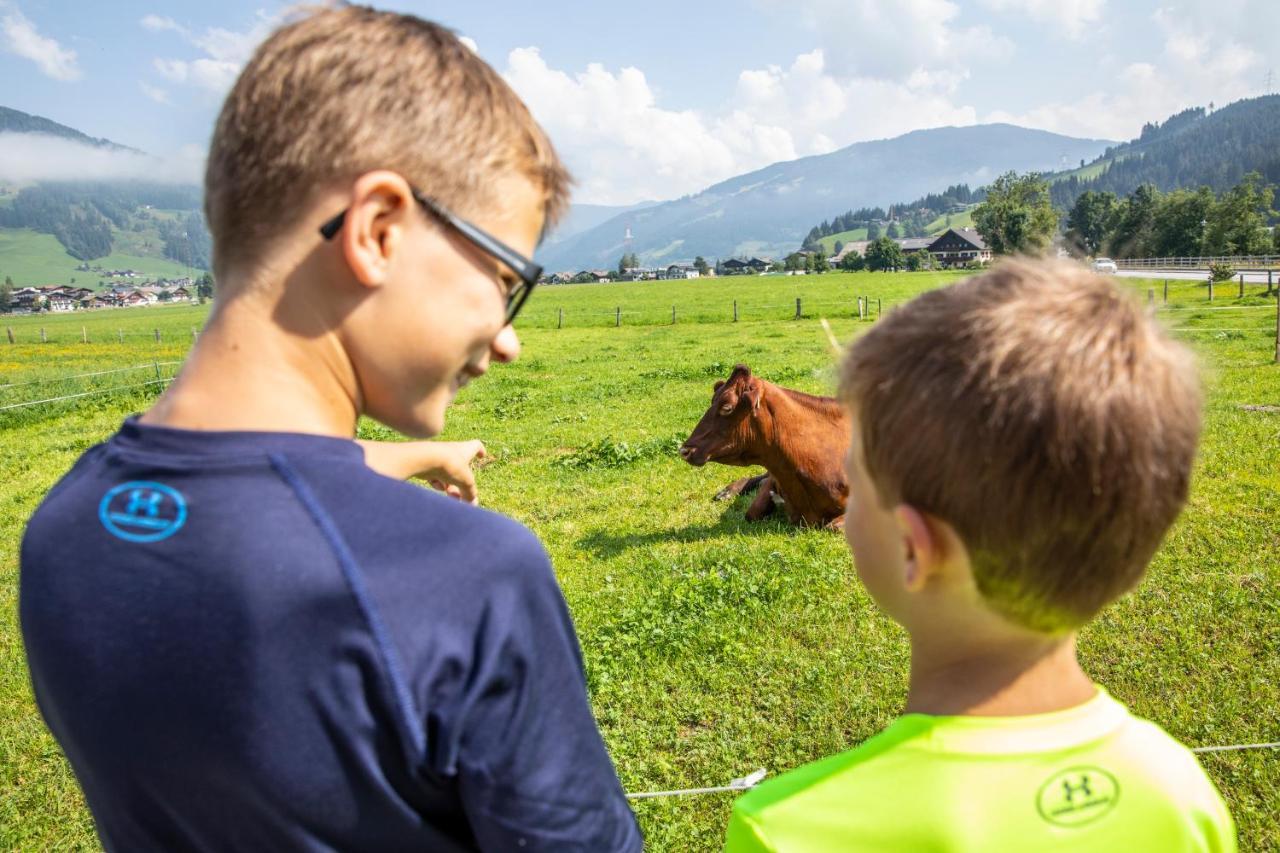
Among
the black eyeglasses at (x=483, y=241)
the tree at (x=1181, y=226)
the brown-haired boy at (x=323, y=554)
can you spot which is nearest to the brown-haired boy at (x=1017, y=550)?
the brown-haired boy at (x=323, y=554)

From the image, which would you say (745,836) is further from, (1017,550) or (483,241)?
(483,241)

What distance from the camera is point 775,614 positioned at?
5.71 metres

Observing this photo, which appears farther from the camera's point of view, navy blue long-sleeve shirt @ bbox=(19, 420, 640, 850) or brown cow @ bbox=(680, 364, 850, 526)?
brown cow @ bbox=(680, 364, 850, 526)

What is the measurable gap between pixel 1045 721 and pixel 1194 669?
4588 millimetres

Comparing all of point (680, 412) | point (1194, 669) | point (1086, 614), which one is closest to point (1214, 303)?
point (680, 412)

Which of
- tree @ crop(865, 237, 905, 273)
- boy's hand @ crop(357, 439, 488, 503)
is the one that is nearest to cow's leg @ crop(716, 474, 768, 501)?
boy's hand @ crop(357, 439, 488, 503)

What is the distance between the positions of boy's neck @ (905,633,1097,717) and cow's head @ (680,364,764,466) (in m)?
6.04

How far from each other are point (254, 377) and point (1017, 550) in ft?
3.63

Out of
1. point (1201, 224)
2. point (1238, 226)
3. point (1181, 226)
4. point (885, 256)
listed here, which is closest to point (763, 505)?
point (1181, 226)

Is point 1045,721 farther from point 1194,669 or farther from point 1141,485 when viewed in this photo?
point 1194,669

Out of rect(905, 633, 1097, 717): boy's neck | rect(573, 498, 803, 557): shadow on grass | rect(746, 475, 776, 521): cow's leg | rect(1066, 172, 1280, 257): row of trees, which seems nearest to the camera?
rect(905, 633, 1097, 717): boy's neck

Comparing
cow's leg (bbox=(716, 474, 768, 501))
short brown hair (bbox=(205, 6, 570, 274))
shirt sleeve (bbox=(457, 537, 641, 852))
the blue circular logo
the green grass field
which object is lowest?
the green grass field

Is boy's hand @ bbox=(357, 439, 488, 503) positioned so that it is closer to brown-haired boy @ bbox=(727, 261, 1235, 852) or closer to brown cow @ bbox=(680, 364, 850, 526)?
brown-haired boy @ bbox=(727, 261, 1235, 852)

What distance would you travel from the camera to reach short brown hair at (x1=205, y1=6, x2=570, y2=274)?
1048 millimetres
